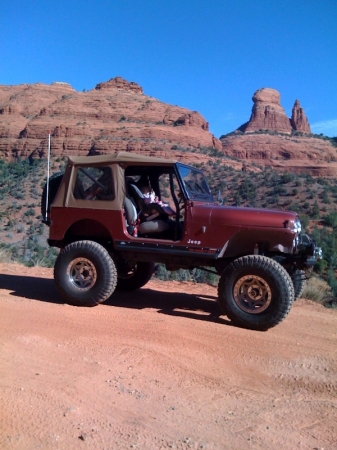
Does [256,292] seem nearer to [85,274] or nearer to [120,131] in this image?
[85,274]

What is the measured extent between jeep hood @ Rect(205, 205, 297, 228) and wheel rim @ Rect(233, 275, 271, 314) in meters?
0.70

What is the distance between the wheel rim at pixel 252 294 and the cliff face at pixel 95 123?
43038 mm

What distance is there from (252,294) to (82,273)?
2546 mm

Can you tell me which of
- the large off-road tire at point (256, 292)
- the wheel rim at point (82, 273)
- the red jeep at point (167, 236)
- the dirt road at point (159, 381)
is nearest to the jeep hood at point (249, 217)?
the red jeep at point (167, 236)

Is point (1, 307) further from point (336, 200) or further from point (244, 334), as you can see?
point (336, 200)

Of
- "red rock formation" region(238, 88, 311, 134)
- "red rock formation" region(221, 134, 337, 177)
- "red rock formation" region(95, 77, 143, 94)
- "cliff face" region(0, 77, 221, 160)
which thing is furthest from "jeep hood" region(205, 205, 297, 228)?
"red rock formation" region(238, 88, 311, 134)

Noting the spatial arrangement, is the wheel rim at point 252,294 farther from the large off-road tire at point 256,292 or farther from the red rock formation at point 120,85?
the red rock formation at point 120,85

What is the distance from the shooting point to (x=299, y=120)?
96.5m

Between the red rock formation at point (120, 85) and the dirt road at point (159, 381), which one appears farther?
the red rock formation at point (120, 85)

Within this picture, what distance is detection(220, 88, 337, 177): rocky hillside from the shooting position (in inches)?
2753

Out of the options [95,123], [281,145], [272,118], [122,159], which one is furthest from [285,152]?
[122,159]

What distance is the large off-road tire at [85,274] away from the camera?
6934 millimetres

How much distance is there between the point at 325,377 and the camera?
4.54m

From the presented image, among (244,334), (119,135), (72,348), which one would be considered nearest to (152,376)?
(72,348)
